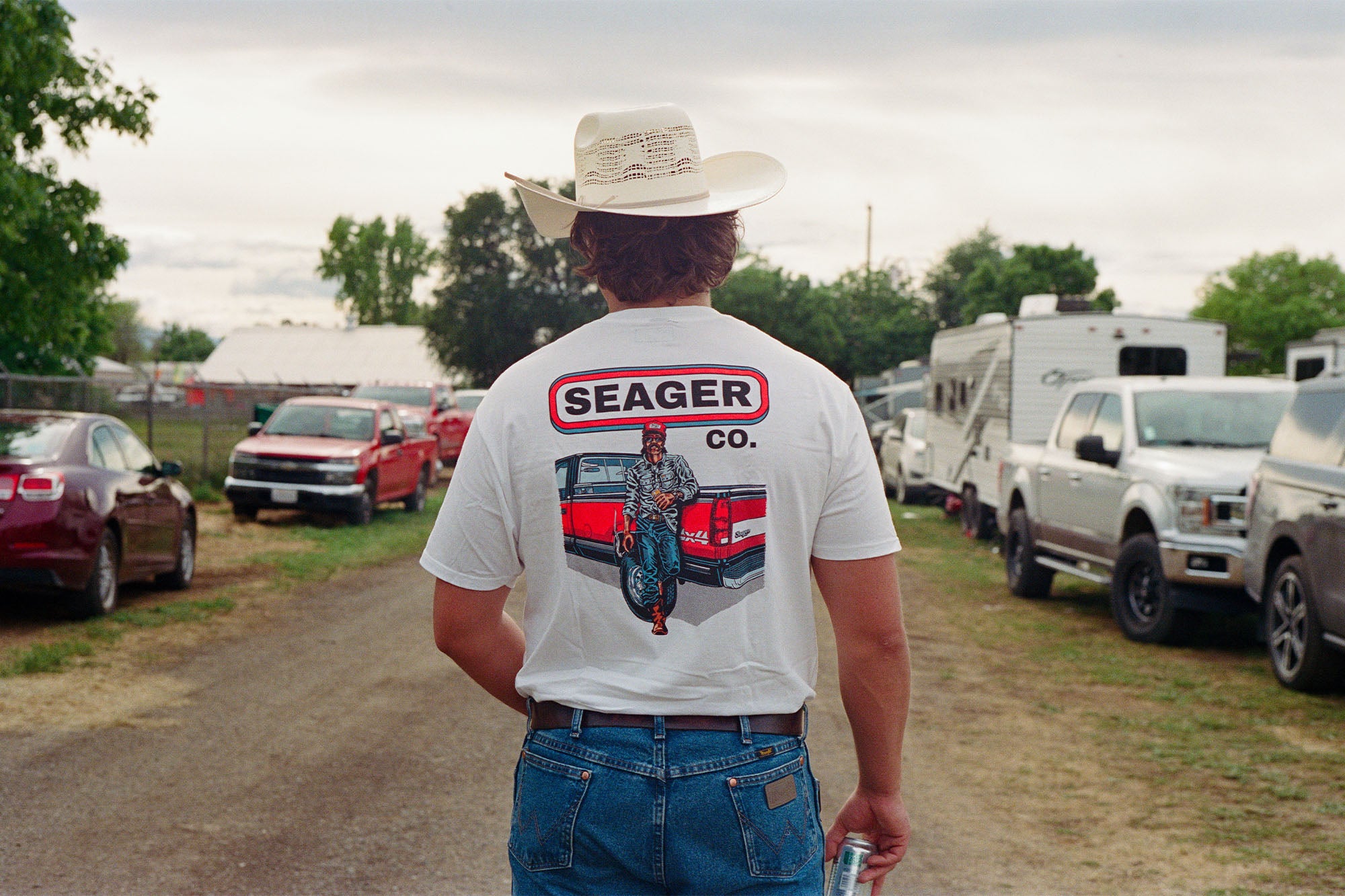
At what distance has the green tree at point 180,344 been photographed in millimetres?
175625

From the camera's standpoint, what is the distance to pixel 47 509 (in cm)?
936

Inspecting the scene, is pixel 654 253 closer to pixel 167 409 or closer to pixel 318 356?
pixel 167 409

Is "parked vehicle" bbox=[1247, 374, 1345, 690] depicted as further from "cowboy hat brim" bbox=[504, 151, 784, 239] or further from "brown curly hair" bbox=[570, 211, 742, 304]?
"brown curly hair" bbox=[570, 211, 742, 304]

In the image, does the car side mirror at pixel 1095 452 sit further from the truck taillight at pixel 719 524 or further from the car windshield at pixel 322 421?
the car windshield at pixel 322 421

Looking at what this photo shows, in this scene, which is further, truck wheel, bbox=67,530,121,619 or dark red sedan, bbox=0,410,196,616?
truck wheel, bbox=67,530,121,619

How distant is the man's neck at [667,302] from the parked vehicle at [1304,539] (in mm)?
6336

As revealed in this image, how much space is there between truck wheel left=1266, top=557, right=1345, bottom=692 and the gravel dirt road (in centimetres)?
169

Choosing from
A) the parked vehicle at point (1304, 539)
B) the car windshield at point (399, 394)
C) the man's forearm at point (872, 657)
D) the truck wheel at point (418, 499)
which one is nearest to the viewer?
the man's forearm at point (872, 657)

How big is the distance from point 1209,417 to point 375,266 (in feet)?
318

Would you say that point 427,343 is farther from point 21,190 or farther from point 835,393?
point 835,393

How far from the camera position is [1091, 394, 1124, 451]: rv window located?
1134cm

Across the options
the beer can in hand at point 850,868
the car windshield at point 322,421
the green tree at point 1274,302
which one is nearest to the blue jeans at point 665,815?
the beer can in hand at point 850,868

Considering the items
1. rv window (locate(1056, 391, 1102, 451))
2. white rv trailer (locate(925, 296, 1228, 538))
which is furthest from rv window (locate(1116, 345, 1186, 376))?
rv window (locate(1056, 391, 1102, 451))

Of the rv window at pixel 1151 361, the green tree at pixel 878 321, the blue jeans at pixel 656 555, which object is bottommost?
the blue jeans at pixel 656 555
